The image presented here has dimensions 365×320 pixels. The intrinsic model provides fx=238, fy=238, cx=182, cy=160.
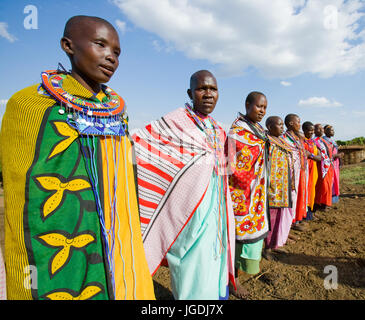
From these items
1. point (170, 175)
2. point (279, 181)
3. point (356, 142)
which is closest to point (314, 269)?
point (279, 181)

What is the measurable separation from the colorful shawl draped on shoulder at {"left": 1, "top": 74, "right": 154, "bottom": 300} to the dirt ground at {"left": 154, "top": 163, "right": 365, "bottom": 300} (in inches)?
75.4

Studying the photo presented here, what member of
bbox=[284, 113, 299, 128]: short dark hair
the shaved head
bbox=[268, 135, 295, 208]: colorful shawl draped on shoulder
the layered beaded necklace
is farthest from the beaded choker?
bbox=[284, 113, 299, 128]: short dark hair

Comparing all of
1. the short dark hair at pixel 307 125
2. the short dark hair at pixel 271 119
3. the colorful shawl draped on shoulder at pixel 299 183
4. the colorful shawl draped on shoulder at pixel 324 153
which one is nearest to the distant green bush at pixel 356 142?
the colorful shawl draped on shoulder at pixel 324 153

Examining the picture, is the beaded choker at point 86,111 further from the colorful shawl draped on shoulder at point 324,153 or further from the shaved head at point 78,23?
the colorful shawl draped on shoulder at point 324,153

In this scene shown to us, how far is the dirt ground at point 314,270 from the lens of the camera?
2836 mm

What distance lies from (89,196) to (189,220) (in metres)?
0.99

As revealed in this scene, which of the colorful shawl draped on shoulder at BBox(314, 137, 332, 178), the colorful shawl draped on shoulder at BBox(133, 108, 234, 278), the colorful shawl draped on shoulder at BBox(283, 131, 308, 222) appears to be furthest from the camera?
the colorful shawl draped on shoulder at BBox(314, 137, 332, 178)

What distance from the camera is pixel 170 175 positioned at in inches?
82.1

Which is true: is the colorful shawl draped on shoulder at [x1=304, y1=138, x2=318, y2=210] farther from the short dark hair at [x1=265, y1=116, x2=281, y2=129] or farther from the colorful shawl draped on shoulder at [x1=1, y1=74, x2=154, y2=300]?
the colorful shawl draped on shoulder at [x1=1, y1=74, x2=154, y2=300]

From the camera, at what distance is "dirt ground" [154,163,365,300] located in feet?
9.30

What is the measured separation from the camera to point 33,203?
1025 mm

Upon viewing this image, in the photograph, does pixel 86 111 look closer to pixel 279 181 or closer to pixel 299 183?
pixel 279 181

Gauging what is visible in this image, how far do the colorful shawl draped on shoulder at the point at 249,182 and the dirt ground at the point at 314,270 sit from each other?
76cm

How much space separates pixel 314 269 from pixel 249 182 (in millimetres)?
1760
